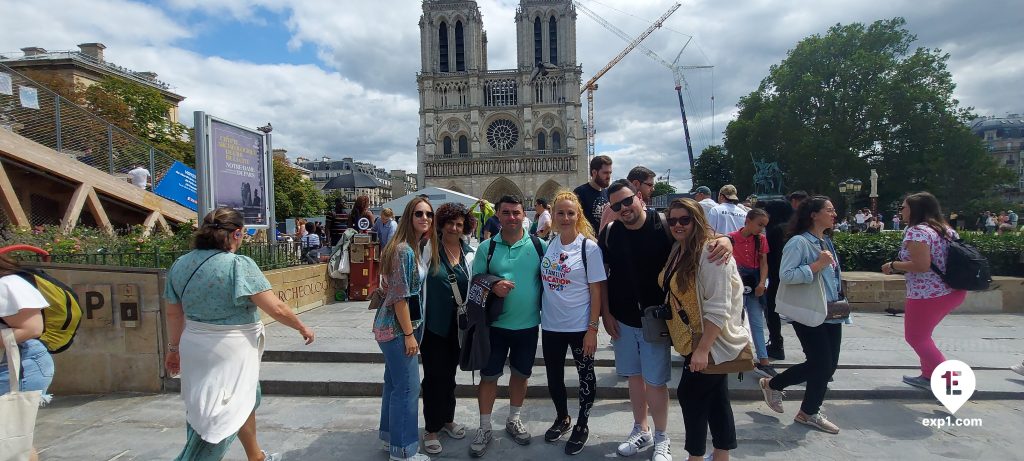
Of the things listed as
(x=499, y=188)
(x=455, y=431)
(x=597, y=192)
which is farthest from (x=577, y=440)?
(x=499, y=188)

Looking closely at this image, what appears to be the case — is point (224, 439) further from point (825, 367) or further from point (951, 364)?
point (951, 364)

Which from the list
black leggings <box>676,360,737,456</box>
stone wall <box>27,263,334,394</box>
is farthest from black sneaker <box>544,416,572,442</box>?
stone wall <box>27,263,334,394</box>

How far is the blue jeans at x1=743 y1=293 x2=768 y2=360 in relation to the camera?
4.66 meters

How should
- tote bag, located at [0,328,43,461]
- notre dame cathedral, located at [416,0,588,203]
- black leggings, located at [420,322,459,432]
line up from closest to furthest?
tote bag, located at [0,328,43,461] < black leggings, located at [420,322,459,432] < notre dame cathedral, located at [416,0,588,203]

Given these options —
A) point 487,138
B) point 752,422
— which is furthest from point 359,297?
point 487,138

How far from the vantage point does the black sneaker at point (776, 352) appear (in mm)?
5066

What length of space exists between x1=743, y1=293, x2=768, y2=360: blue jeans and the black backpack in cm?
135

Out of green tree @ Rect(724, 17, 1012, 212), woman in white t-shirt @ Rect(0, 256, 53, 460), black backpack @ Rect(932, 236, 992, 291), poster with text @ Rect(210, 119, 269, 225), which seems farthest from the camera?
green tree @ Rect(724, 17, 1012, 212)

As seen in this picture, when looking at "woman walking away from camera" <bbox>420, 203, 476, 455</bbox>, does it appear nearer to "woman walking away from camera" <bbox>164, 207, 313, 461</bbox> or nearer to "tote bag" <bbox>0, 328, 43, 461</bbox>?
"woman walking away from camera" <bbox>164, 207, 313, 461</bbox>

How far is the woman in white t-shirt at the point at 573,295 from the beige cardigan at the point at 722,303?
0.70 metres

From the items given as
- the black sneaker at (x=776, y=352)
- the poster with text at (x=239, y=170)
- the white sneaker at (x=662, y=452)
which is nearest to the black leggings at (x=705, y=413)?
the white sneaker at (x=662, y=452)

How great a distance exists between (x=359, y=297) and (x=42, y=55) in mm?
43822

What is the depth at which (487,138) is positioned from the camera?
59.1 m

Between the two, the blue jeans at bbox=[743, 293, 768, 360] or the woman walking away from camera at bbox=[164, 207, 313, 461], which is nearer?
the woman walking away from camera at bbox=[164, 207, 313, 461]
